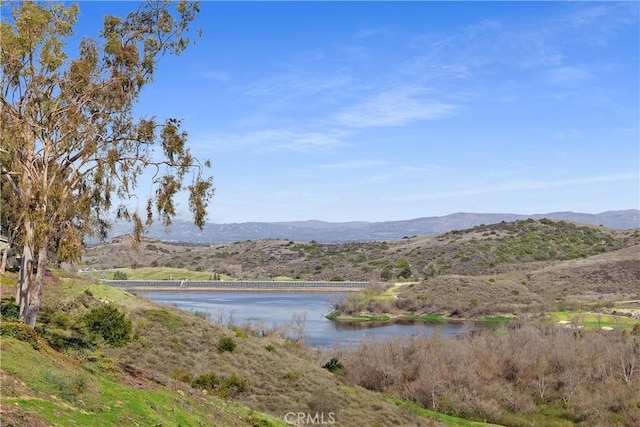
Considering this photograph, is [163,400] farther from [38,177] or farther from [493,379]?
[493,379]

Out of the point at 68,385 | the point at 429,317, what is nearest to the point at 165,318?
the point at 68,385

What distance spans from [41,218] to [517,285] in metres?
89.6

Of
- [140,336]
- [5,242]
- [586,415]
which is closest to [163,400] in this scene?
[5,242]

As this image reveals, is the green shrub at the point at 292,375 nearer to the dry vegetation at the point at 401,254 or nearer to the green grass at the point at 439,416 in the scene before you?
the green grass at the point at 439,416

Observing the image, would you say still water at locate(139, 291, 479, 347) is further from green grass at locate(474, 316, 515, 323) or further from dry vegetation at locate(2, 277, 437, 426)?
dry vegetation at locate(2, 277, 437, 426)

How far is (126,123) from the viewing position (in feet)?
75.9

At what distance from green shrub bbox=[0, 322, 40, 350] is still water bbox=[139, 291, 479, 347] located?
4090 cm

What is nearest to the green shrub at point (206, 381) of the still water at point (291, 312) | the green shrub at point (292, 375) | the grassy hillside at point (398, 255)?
the green shrub at point (292, 375)

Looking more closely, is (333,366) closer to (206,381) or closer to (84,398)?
(206,381)

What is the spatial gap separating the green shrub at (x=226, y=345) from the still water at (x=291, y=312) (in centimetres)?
2087

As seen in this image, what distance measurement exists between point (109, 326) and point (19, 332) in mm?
10157

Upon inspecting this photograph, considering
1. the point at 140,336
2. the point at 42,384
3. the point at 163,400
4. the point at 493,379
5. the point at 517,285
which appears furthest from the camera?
the point at 517,285

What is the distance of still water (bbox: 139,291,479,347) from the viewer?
69956 millimetres

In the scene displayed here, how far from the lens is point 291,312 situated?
88938 millimetres
